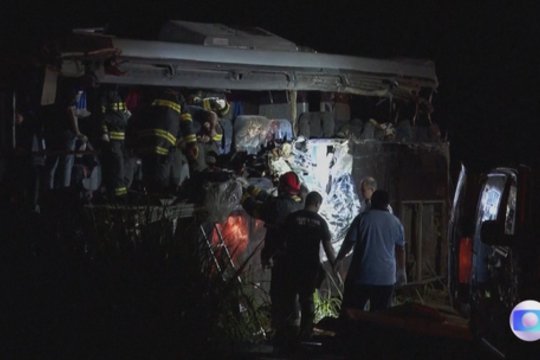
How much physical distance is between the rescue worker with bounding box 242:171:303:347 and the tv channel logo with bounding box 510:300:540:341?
12.5ft

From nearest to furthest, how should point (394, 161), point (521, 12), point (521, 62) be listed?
point (394, 161) < point (521, 12) < point (521, 62)

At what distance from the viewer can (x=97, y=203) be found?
1092 centimetres

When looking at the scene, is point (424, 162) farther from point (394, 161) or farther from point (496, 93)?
point (496, 93)

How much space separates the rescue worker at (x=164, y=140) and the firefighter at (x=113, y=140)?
286 mm

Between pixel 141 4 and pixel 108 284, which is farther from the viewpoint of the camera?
pixel 141 4

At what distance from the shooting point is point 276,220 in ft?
36.0

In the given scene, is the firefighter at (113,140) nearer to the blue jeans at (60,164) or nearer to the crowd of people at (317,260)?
the blue jeans at (60,164)

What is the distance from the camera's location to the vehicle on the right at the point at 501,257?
Answer: 6672mm

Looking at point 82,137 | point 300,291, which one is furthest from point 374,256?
point 82,137

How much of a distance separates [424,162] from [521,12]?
9.34 metres

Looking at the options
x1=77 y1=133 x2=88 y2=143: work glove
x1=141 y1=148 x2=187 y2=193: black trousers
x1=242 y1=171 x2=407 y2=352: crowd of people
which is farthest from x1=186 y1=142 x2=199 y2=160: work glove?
x1=242 y1=171 x2=407 y2=352: crowd of people

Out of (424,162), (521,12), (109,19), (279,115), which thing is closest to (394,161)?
(424,162)

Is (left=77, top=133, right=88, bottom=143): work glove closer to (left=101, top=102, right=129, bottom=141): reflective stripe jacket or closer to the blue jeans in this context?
the blue jeans

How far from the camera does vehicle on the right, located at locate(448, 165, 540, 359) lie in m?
6.67
